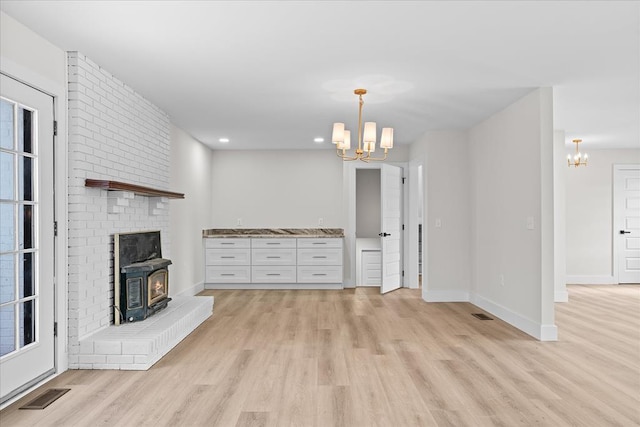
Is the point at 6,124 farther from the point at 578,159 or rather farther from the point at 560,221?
the point at 578,159

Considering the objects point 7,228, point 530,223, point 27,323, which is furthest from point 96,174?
point 530,223

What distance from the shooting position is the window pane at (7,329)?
2.69m

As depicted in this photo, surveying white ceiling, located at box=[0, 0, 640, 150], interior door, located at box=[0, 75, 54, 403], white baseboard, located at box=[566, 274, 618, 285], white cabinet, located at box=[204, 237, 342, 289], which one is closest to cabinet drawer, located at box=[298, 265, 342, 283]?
white cabinet, located at box=[204, 237, 342, 289]

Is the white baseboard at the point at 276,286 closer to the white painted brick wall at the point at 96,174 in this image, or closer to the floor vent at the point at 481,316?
the floor vent at the point at 481,316

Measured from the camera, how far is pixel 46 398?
9.04 ft

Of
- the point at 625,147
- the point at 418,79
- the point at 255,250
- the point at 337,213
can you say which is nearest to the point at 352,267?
the point at 337,213

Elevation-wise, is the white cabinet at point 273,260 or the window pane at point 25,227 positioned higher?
the window pane at point 25,227

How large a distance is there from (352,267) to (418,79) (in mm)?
4146

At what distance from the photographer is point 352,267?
739 centimetres

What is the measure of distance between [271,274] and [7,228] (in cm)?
461

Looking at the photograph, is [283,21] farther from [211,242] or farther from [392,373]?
[211,242]

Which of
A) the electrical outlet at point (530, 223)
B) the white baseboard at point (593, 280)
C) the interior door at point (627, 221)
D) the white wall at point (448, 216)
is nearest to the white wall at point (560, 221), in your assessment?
the white wall at point (448, 216)

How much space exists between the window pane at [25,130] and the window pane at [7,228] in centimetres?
41

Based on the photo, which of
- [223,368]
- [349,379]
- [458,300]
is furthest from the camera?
[458,300]
